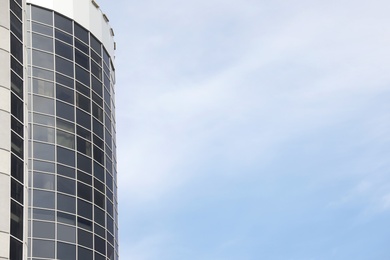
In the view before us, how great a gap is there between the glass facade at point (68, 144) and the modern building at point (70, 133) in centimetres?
7

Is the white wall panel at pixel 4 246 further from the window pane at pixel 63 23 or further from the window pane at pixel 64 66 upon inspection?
the window pane at pixel 63 23

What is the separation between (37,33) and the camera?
84875 millimetres

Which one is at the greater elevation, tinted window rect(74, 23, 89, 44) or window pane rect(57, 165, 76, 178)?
tinted window rect(74, 23, 89, 44)

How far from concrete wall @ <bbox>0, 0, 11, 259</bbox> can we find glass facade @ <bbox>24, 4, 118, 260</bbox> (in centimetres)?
1943

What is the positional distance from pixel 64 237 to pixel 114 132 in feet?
51.8

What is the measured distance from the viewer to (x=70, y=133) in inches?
3278

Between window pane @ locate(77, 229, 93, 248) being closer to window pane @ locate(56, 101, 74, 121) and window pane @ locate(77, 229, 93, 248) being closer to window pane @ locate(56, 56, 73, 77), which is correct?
window pane @ locate(56, 101, 74, 121)

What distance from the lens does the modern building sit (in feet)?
257

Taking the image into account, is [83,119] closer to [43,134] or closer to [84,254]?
[43,134]

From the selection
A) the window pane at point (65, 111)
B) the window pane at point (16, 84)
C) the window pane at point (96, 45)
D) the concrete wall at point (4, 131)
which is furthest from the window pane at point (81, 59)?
the window pane at point (16, 84)

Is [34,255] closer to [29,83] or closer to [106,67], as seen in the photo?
[29,83]

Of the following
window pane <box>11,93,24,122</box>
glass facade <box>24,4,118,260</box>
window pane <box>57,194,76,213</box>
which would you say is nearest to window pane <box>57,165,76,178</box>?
glass facade <box>24,4,118,260</box>

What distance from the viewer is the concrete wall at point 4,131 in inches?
2174

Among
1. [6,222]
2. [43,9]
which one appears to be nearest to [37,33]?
[43,9]
